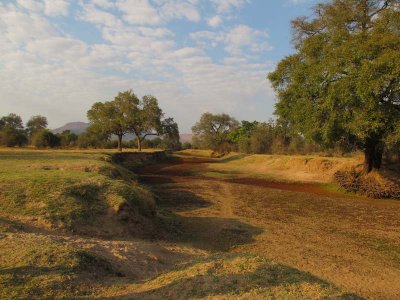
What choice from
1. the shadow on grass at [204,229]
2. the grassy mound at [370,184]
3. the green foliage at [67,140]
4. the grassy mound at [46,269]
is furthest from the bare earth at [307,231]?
the green foliage at [67,140]

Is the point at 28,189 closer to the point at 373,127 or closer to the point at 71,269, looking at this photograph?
the point at 71,269

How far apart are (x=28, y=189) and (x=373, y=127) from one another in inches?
698

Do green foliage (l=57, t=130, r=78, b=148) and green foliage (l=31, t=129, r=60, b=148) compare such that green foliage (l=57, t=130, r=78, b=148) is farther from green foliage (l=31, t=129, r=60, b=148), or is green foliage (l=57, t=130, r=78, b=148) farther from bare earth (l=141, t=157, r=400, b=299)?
bare earth (l=141, t=157, r=400, b=299)

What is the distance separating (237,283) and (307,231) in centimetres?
878

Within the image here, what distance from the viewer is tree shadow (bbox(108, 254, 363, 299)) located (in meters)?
5.25

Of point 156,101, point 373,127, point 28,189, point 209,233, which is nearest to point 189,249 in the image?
point 209,233

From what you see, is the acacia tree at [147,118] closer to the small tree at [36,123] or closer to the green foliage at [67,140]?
the green foliage at [67,140]

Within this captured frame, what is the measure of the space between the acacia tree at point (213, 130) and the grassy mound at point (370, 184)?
2221 inches

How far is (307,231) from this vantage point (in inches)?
534

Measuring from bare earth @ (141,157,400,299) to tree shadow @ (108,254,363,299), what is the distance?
313cm

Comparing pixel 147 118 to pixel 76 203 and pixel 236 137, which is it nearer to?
pixel 236 137

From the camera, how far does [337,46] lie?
2314 centimetres

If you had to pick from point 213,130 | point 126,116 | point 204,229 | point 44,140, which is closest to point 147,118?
point 126,116

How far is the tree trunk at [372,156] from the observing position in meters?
25.2
